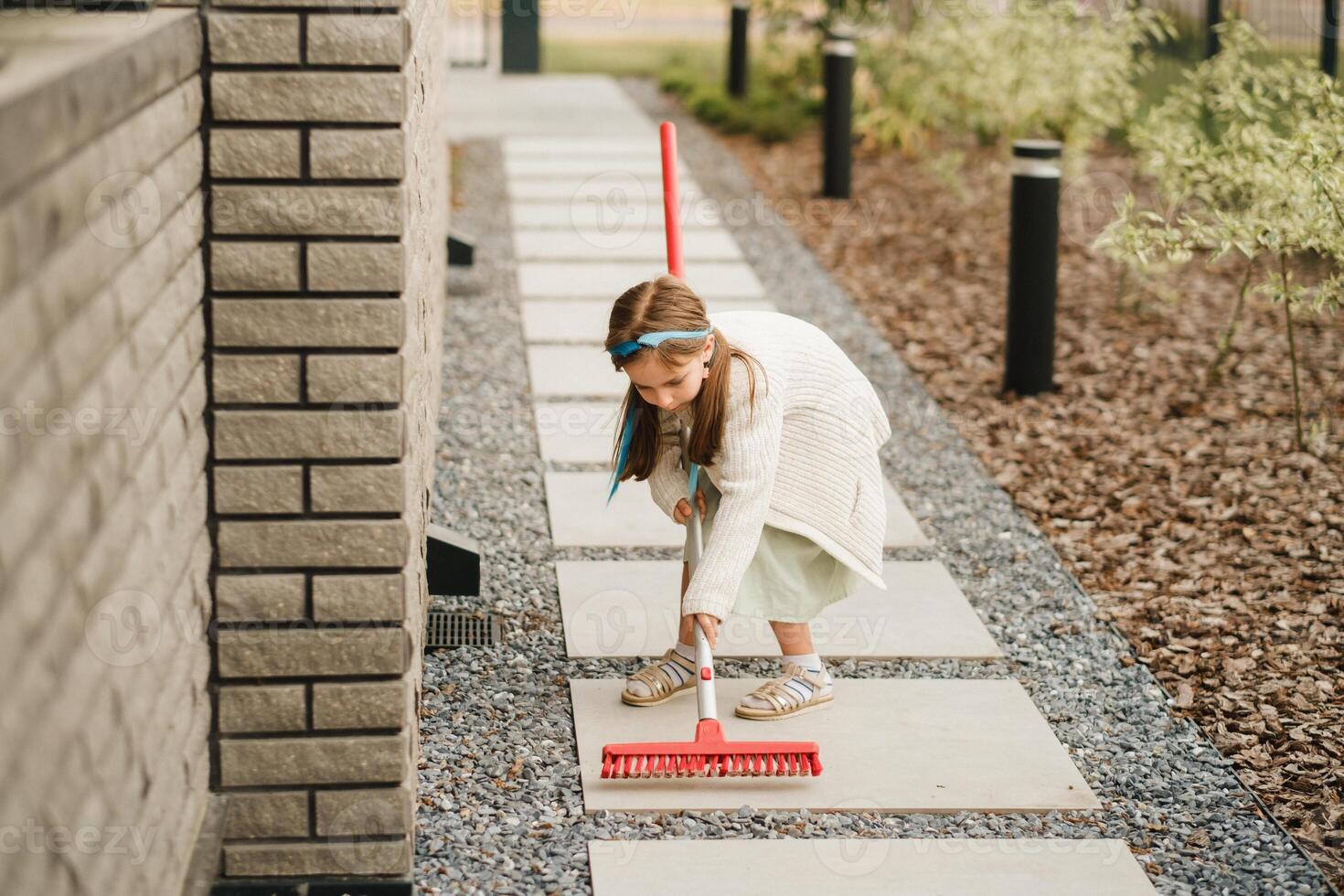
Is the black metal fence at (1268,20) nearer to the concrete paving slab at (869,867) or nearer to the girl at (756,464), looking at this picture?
the girl at (756,464)

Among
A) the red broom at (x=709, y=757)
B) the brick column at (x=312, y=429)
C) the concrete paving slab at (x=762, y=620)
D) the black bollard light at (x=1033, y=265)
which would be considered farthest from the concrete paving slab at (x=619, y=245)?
the brick column at (x=312, y=429)

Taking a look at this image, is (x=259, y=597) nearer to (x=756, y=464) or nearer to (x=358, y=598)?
(x=358, y=598)

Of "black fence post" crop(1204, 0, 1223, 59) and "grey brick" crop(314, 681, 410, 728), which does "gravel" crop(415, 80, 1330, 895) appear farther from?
"black fence post" crop(1204, 0, 1223, 59)

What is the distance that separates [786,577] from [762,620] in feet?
1.38

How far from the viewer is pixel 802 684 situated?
12.2 ft

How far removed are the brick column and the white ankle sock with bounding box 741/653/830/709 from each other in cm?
105

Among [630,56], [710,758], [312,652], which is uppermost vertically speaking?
[630,56]

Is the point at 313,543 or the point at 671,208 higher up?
the point at 671,208

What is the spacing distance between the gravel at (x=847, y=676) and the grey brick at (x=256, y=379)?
103cm

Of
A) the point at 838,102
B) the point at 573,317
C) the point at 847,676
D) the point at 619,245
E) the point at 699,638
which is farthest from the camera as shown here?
the point at 838,102

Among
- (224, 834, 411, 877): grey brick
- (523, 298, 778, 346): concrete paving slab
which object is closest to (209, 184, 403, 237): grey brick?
(224, 834, 411, 877): grey brick

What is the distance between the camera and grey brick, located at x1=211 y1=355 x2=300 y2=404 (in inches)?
103

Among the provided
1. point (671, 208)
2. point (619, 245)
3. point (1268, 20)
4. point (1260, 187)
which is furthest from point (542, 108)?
point (671, 208)

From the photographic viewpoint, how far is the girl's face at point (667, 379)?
3.25 m
